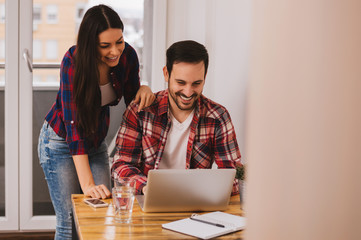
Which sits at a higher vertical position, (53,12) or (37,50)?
(53,12)

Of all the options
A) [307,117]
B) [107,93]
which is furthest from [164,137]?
[307,117]

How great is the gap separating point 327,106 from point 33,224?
3078 millimetres

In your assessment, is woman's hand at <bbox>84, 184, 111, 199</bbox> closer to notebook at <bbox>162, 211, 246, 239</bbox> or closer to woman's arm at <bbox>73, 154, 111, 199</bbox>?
woman's arm at <bbox>73, 154, 111, 199</bbox>

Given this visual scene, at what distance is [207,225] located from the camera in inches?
53.6

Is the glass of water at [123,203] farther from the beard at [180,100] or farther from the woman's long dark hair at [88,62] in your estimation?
the beard at [180,100]

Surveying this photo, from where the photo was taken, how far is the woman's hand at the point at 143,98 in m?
1.98

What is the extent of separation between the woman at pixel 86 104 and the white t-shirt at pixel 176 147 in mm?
172

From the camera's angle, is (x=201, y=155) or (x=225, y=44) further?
(x=225, y=44)

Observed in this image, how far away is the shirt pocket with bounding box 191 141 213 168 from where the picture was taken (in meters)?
2.03

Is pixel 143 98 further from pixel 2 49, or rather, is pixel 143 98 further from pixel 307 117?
pixel 307 117

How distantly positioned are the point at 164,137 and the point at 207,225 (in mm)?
708

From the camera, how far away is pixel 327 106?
12.2 inches

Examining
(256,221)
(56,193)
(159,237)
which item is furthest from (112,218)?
(256,221)

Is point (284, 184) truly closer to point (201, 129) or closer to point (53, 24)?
point (201, 129)
